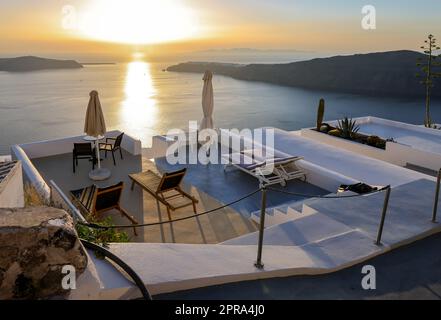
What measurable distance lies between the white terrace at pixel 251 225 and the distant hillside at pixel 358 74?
3070 inches

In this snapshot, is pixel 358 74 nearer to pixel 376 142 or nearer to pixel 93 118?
pixel 376 142

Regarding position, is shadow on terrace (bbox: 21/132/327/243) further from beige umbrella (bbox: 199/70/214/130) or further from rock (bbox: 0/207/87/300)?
rock (bbox: 0/207/87/300)

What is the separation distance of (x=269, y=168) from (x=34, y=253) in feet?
18.9

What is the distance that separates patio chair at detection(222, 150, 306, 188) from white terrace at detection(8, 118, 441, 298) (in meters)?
0.21

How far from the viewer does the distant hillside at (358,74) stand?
89250 mm

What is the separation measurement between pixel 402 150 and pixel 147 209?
728 cm

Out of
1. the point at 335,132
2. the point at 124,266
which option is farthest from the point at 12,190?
the point at 335,132

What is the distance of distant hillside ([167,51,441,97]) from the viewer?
8925cm

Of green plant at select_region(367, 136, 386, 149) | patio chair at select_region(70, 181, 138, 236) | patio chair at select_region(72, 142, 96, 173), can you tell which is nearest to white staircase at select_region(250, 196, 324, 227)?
patio chair at select_region(70, 181, 138, 236)

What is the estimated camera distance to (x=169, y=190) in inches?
265
